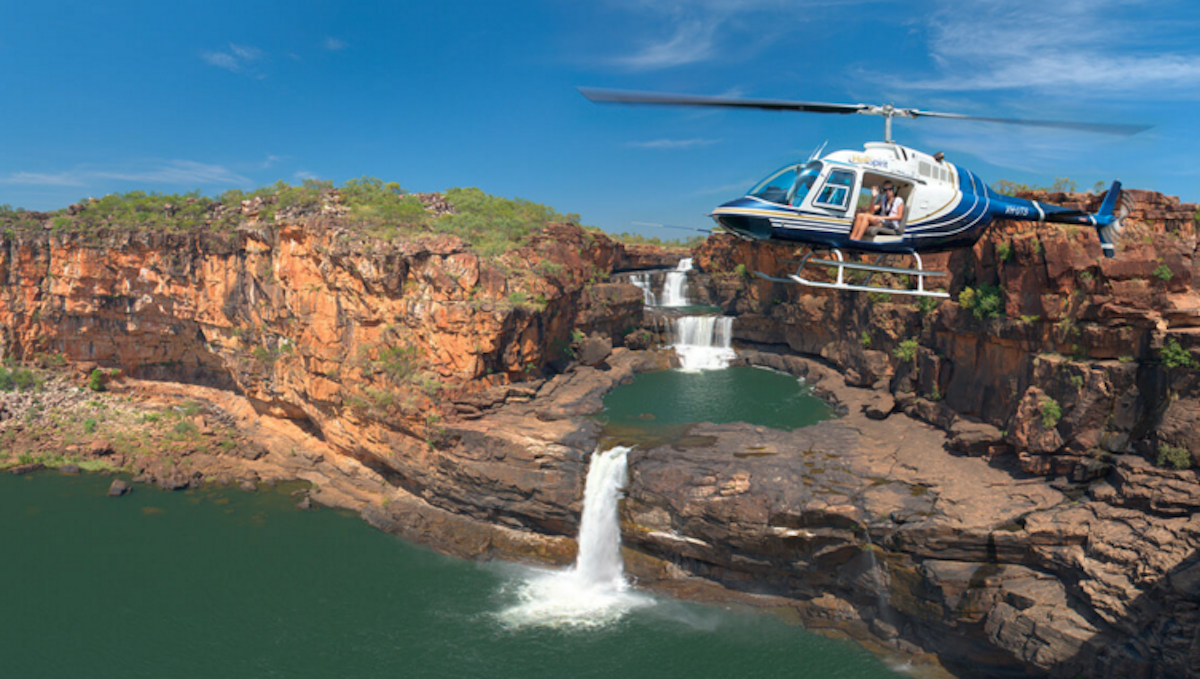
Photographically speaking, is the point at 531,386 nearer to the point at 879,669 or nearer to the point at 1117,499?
the point at 879,669

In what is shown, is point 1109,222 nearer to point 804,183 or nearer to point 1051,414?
point 1051,414

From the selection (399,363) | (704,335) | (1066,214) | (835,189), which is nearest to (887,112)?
(835,189)

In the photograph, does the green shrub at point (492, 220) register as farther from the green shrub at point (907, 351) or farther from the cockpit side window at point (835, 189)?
the green shrub at point (907, 351)

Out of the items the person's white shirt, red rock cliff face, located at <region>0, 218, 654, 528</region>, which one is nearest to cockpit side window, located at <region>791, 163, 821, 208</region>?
the person's white shirt

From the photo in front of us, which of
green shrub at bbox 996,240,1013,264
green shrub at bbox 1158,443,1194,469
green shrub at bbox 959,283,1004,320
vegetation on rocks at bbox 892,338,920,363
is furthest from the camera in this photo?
vegetation on rocks at bbox 892,338,920,363

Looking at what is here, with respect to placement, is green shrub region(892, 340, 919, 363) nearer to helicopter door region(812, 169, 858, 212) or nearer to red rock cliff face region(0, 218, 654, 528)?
red rock cliff face region(0, 218, 654, 528)

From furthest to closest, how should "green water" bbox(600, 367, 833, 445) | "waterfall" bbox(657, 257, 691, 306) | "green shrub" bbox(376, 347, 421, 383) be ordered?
1. "waterfall" bbox(657, 257, 691, 306)
2. "green water" bbox(600, 367, 833, 445)
3. "green shrub" bbox(376, 347, 421, 383)
